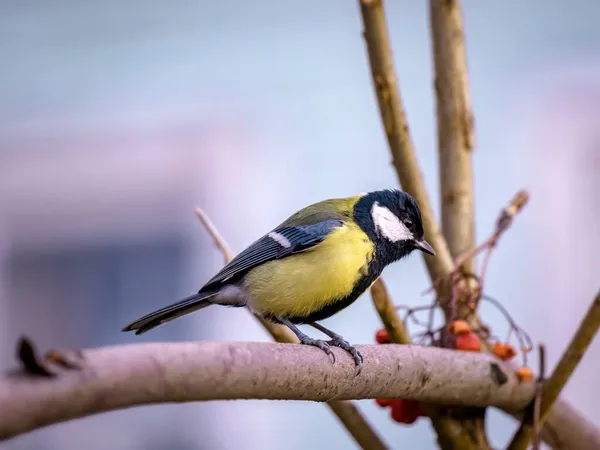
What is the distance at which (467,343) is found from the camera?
1341 millimetres

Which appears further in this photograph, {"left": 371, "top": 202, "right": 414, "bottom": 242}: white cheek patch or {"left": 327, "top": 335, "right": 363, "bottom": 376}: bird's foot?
{"left": 371, "top": 202, "right": 414, "bottom": 242}: white cheek patch

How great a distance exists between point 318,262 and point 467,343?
0.82 feet

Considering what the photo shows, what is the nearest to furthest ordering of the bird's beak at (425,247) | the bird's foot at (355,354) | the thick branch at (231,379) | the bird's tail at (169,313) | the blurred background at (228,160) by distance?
the thick branch at (231,379) < the bird's foot at (355,354) < the bird's tail at (169,313) < the bird's beak at (425,247) < the blurred background at (228,160)

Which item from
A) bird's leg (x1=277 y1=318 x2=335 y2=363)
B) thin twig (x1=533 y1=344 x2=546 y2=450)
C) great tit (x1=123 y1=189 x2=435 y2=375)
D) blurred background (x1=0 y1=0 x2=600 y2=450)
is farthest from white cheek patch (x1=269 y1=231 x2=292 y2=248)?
blurred background (x1=0 y1=0 x2=600 y2=450)

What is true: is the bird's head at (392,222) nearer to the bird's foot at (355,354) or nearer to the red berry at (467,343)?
the red berry at (467,343)

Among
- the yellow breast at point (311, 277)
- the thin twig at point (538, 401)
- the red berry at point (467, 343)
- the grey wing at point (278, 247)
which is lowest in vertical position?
the thin twig at point (538, 401)

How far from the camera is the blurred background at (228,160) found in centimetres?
300

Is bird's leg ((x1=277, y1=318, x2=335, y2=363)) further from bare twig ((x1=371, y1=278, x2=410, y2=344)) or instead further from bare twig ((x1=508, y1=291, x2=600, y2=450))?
bare twig ((x1=508, y1=291, x2=600, y2=450))

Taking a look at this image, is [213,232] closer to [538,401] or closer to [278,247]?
[278,247]

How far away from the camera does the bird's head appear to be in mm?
1413

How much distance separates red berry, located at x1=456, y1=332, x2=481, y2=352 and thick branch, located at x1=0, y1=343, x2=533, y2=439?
49 mm

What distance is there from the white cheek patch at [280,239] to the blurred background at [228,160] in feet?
4.68

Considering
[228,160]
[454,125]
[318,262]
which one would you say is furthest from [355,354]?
[228,160]

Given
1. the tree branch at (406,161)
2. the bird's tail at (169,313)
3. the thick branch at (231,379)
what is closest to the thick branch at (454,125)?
the tree branch at (406,161)
